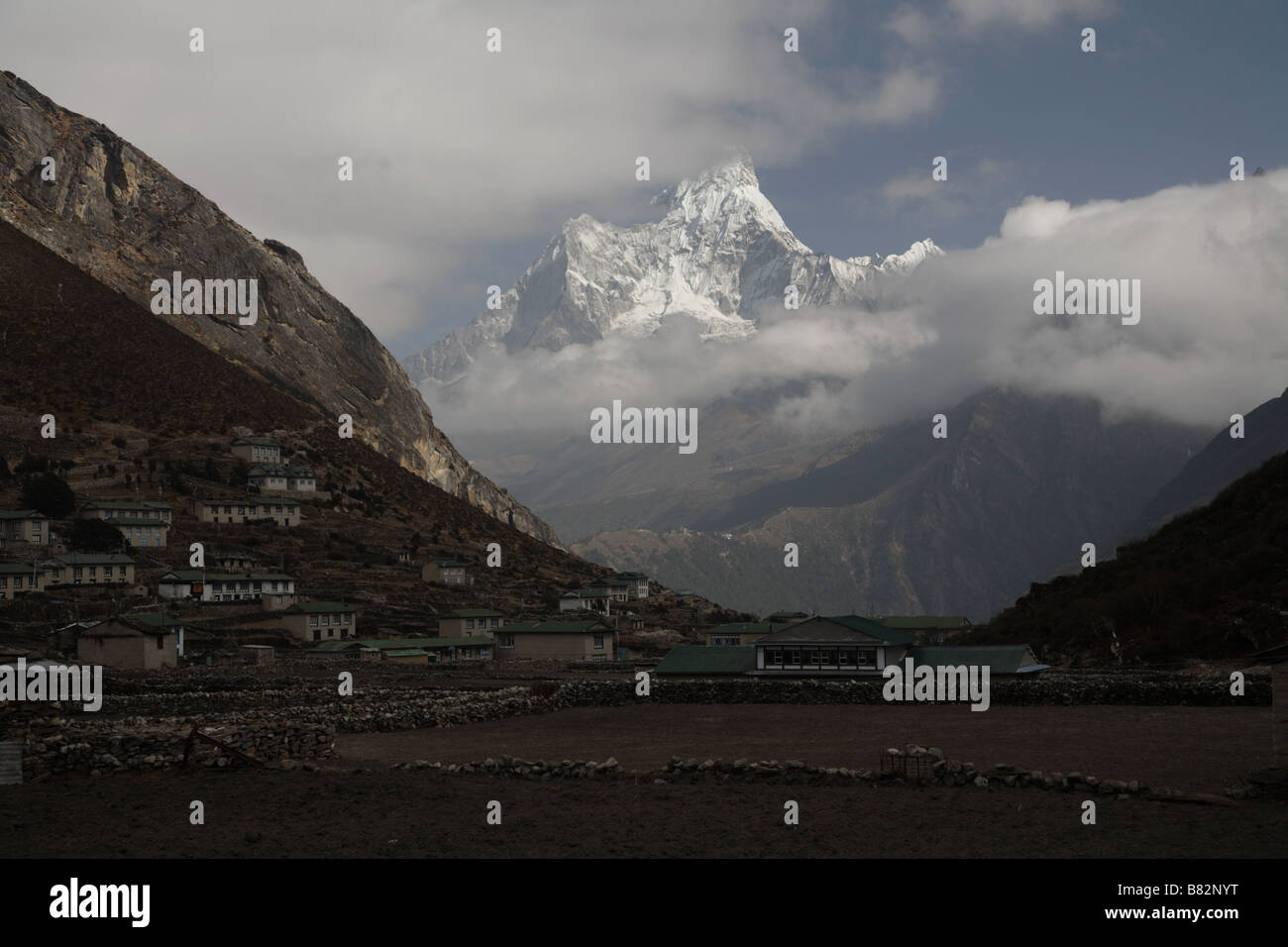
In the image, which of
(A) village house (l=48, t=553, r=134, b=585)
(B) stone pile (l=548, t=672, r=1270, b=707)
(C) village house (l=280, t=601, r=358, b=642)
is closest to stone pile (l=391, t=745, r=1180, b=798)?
(B) stone pile (l=548, t=672, r=1270, b=707)

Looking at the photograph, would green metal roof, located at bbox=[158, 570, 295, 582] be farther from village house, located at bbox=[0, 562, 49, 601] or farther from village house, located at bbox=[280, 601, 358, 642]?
village house, located at bbox=[0, 562, 49, 601]

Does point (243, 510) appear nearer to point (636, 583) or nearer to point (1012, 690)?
point (636, 583)

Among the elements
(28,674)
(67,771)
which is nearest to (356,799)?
(67,771)

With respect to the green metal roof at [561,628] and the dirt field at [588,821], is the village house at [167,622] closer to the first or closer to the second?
the green metal roof at [561,628]

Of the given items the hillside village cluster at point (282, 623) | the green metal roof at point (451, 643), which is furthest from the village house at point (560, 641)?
the green metal roof at point (451, 643)

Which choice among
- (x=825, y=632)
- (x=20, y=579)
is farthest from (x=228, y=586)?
(x=825, y=632)
